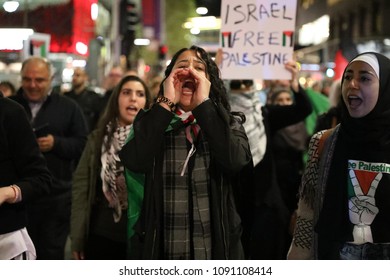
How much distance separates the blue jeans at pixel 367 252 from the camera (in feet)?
8.05

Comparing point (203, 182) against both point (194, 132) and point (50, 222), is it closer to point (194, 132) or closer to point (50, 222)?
point (194, 132)

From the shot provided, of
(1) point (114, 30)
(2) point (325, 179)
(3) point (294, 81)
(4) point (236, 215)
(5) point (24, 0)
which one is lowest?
(4) point (236, 215)

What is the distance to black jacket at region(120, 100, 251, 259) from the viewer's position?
262 centimetres

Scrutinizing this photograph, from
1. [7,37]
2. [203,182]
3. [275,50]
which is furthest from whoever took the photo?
[275,50]

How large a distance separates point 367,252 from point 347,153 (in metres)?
0.37

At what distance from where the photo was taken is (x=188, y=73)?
8.87 ft

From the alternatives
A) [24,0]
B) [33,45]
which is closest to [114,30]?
[33,45]

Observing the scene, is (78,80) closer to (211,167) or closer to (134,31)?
(211,167)

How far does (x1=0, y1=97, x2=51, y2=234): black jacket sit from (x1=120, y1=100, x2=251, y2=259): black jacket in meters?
0.41

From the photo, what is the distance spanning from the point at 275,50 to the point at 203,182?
1.02m

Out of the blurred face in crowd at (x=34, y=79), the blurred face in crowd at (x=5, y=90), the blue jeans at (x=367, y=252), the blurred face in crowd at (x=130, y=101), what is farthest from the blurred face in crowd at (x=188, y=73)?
the blurred face in crowd at (x=34, y=79)

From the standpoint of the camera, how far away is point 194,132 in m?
2.74

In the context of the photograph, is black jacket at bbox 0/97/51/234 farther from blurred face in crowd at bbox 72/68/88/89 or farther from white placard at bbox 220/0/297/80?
blurred face in crowd at bbox 72/68/88/89

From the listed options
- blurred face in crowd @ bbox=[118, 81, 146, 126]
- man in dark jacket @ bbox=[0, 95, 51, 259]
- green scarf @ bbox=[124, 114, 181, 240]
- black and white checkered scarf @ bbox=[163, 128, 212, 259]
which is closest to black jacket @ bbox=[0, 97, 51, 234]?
man in dark jacket @ bbox=[0, 95, 51, 259]
